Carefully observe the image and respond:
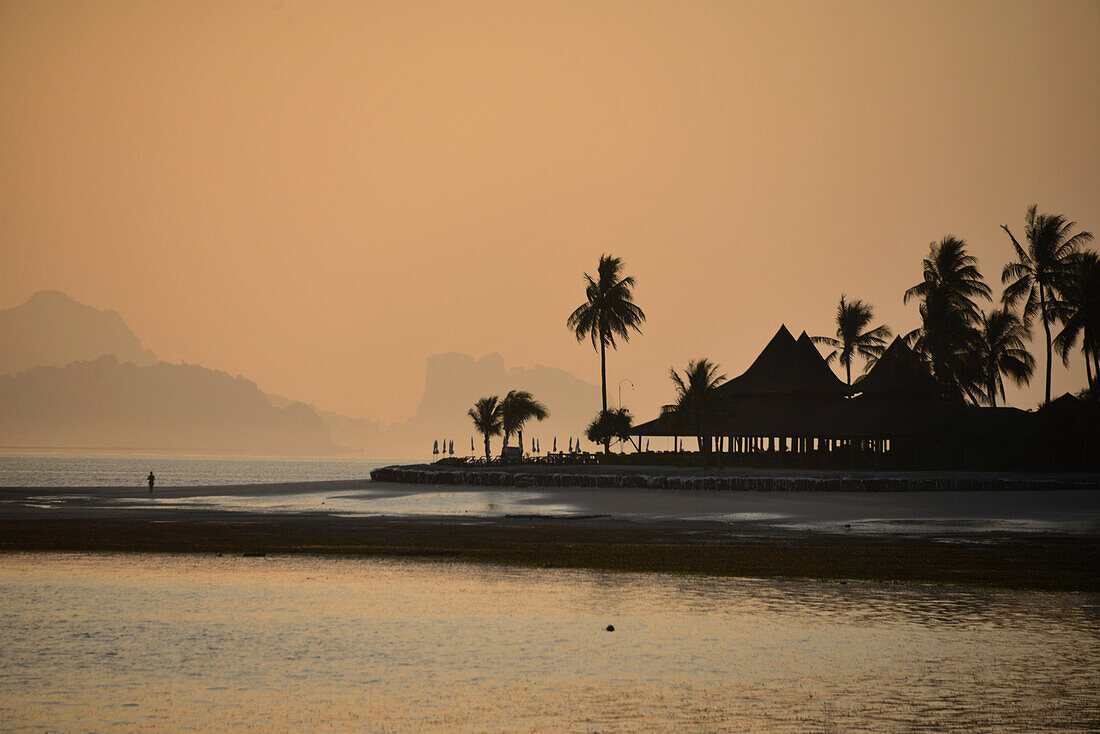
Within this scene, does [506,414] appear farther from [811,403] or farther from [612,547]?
[612,547]

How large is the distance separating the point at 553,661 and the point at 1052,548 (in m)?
19.1

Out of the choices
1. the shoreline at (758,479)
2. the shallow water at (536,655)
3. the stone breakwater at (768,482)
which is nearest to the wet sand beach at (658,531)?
the stone breakwater at (768,482)

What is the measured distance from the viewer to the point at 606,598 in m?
20.6

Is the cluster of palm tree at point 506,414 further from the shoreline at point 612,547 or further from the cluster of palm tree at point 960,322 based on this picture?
the shoreline at point 612,547

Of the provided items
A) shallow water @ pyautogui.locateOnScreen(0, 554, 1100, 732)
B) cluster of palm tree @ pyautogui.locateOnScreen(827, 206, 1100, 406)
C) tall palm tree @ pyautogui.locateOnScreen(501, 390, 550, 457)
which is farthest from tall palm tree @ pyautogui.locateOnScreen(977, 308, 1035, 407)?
shallow water @ pyautogui.locateOnScreen(0, 554, 1100, 732)

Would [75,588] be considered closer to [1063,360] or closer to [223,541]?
[223,541]

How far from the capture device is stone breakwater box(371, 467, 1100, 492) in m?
53.8

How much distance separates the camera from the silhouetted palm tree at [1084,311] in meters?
65.6

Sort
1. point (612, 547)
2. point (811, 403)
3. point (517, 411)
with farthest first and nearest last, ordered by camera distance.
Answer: point (517, 411) < point (811, 403) < point (612, 547)

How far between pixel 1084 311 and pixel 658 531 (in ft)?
142

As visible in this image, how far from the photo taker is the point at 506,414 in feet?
346

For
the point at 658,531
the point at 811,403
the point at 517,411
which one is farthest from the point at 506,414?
the point at 658,531

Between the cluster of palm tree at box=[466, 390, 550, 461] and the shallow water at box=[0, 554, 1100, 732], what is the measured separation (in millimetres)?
81439

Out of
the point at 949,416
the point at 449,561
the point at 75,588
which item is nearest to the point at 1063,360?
the point at 949,416
